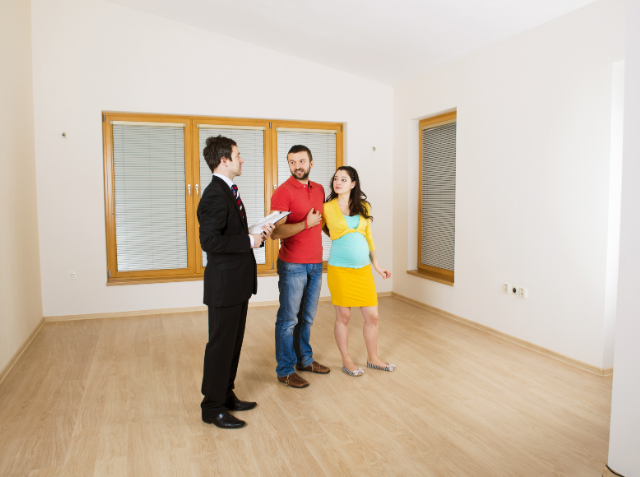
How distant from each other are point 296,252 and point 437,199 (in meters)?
3.01

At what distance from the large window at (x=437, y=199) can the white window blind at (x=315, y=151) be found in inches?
47.9

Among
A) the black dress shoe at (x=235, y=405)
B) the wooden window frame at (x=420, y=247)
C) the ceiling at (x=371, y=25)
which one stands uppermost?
the ceiling at (x=371, y=25)

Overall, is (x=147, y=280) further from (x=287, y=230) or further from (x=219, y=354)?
(x=219, y=354)

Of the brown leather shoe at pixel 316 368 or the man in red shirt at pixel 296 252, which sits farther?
the brown leather shoe at pixel 316 368

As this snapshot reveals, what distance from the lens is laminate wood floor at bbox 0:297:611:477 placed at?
225 centimetres

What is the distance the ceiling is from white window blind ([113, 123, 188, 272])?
140 centimetres

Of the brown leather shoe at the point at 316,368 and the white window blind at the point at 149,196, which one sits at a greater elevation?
the white window blind at the point at 149,196

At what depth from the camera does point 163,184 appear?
→ 5504mm

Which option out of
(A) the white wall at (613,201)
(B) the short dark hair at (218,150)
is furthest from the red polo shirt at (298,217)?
(A) the white wall at (613,201)

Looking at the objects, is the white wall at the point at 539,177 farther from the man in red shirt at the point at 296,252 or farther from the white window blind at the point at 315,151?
the man in red shirt at the point at 296,252

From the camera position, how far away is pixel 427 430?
2566 mm

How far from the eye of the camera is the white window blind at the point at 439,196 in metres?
5.30

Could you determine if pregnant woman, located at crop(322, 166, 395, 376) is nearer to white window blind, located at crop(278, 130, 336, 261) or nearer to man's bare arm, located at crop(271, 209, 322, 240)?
man's bare arm, located at crop(271, 209, 322, 240)

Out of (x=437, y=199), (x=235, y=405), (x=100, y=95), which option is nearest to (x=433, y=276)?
(x=437, y=199)
